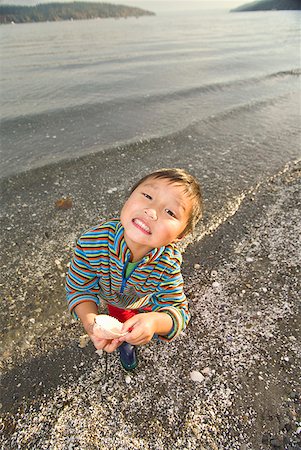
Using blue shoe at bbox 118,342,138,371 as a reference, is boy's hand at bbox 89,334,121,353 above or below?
above

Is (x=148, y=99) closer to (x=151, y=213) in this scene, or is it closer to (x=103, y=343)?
(x=151, y=213)

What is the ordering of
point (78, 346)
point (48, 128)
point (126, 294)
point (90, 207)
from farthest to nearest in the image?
point (48, 128) < point (90, 207) < point (78, 346) < point (126, 294)

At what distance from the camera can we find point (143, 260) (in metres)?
2.57

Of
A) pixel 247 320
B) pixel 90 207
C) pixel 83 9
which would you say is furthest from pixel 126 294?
pixel 83 9

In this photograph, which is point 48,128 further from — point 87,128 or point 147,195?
point 147,195

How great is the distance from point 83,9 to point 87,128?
62.2 metres

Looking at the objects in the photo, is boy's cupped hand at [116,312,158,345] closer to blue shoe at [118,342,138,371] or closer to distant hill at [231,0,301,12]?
blue shoe at [118,342,138,371]

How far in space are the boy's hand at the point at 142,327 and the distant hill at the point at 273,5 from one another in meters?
101

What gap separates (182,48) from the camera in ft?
73.9

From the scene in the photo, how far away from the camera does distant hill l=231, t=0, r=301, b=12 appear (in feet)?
266

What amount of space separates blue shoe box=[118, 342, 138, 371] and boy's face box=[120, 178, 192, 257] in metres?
1.12

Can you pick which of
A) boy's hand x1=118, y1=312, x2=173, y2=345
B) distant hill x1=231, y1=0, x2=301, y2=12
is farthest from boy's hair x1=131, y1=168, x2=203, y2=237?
distant hill x1=231, y1=0, x2=301, y2=12

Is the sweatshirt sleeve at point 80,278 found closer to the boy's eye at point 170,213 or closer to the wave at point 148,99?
the boy's eye at point 170,213

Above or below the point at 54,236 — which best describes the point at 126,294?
above
